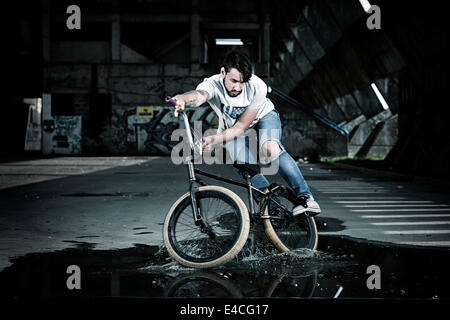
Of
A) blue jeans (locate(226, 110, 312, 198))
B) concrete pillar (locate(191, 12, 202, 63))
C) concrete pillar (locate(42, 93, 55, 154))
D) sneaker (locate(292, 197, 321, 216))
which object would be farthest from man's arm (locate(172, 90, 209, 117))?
concrete pillar (locate(42, 93, 55, 154))

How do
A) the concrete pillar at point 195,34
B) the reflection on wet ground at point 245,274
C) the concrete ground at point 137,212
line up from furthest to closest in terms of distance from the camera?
the concrete pillar at point 195,34, the concrete ground at point 137,212, the reflection on wet ground at point 245,274

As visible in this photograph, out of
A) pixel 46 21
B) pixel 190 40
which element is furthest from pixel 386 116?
pixel 46 21

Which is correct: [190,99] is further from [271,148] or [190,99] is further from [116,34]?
[116,34]

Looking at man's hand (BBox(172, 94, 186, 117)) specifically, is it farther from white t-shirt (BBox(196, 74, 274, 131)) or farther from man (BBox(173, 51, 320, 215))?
white t-shirt (BBox(196, 74, 274, 131))

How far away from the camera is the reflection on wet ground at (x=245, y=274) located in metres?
3.55

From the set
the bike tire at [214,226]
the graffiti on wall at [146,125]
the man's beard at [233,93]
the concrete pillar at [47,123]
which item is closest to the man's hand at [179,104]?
the man's beard at [233,93]

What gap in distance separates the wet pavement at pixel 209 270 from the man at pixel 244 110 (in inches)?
27.0

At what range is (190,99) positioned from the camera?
4.37 meters

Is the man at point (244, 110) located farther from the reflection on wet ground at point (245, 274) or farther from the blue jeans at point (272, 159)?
the reflection on wet ground at point (245, 274)

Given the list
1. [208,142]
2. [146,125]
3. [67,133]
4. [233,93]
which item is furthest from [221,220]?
[67,133]

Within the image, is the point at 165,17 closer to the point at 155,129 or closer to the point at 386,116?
the point at 155,129

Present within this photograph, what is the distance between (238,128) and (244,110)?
0.66ft

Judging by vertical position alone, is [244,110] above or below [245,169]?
above
